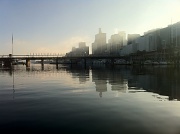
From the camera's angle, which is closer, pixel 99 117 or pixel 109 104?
pixel 99 117

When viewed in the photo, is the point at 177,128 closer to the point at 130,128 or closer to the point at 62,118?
the point at 130,128

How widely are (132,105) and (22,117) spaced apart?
426 inches

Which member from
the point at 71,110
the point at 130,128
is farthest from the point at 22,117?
the point at 130,128

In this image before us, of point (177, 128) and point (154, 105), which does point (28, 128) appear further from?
point (154, 105)

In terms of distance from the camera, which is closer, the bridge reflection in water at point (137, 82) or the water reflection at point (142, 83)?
the bridge reflection in water at point (137, 82)

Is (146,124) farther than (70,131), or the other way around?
(146,124)

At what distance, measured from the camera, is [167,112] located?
21.8 meters

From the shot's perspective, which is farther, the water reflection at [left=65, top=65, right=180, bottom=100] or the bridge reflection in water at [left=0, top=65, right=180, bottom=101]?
the water reflection at [left=65, top=65, right=180, bottom=100]

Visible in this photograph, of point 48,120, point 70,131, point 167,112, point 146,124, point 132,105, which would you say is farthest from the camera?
point 132,105

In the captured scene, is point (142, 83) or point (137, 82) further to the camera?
point (137, 82)

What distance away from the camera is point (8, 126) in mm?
17062

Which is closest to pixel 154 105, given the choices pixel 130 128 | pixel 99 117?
pixel 99 117

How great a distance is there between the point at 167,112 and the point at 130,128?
6.42 metres

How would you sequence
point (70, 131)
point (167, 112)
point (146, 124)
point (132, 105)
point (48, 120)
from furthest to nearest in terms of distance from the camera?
point (132, 105)
point (167, 112)
point (48, 120)
point (146, 124)
point (70, 131)
